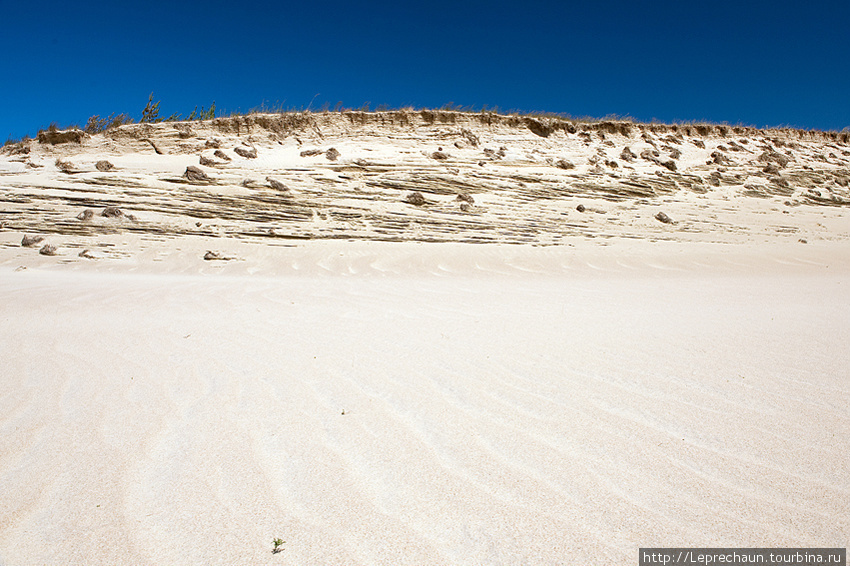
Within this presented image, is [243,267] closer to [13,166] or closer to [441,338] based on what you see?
[441,338]

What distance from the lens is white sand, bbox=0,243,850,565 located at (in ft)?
4.55

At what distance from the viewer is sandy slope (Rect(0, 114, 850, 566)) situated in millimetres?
1397

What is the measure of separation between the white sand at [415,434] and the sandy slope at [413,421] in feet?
0.03

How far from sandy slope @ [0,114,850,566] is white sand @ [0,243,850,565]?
0.03ft

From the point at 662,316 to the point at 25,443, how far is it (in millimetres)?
4748

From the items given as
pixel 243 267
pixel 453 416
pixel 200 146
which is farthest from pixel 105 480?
pixel 200 146

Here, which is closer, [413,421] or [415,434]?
[415,434]

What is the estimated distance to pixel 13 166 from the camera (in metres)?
11.0

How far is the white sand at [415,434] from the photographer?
1388 mm

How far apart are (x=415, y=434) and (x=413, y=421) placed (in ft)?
0.43

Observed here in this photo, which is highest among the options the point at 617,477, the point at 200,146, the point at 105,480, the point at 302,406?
the point at 200,146

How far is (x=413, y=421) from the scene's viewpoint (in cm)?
213

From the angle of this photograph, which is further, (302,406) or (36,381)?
(36,381)

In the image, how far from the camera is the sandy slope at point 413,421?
1397mm
